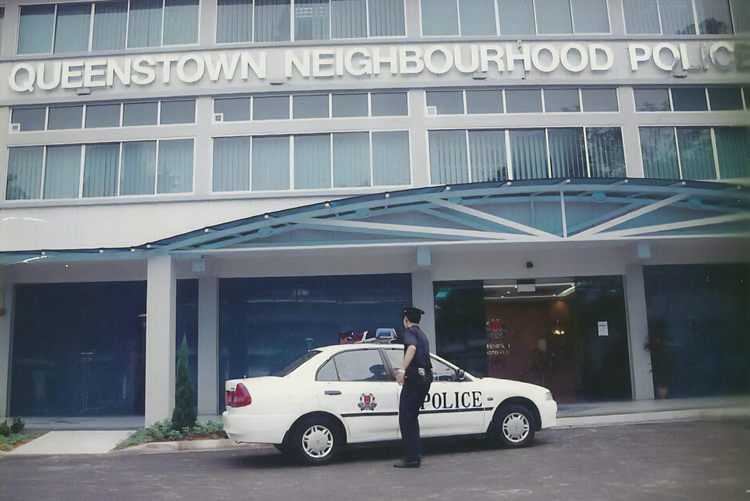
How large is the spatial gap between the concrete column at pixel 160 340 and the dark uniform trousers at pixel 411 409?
5.81 meters

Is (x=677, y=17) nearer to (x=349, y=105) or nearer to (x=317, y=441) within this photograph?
(x=349, y=105)

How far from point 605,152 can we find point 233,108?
28.5 feet

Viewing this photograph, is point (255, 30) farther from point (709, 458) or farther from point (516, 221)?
point (709, 458)

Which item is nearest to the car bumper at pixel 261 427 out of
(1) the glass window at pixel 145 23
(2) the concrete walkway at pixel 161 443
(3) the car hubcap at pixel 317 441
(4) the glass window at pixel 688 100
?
(3) the car hubcap at pixel 317 441

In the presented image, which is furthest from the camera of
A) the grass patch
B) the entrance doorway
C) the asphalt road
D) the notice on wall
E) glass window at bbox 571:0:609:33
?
glass window at bbox 571:0:609:33

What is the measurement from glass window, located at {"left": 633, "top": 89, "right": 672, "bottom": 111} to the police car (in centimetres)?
933

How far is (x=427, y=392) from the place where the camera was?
778 centimetres

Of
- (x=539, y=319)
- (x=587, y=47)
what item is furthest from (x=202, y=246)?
(x=587, y=47)

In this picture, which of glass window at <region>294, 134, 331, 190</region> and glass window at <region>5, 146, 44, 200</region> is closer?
glass window at <region>294, 134, 331, 190</region>

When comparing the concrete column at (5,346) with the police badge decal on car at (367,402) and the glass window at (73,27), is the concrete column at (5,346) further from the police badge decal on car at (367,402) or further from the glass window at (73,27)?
the police badge decal on car at (367,402)

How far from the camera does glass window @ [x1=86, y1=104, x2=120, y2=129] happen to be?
15.3 meters

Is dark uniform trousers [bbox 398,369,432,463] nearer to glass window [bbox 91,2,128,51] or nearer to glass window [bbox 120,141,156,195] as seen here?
glass window [bbox 120,141,156,195]

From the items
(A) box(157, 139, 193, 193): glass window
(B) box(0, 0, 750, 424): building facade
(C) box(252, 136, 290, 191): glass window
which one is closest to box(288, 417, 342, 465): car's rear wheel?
(B) box(0, 0, 750, 424): building facade

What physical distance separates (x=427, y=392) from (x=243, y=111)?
9.60m
